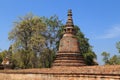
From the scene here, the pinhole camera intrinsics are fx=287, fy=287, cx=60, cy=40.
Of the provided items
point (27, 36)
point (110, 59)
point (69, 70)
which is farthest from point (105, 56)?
point (69, 70)

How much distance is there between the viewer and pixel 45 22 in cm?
3584

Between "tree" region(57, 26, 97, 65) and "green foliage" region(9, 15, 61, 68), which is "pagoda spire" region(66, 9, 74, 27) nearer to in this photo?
"green foliage" region(9, 15, 61, 68)

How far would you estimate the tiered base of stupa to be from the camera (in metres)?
22.7

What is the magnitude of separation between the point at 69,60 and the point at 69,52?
0.91 metres

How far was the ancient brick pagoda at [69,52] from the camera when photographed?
75.2 ft

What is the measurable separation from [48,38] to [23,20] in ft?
12.4

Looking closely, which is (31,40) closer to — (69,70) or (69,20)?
(69,20)

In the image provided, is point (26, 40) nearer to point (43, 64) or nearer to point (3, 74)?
point (43, 64)

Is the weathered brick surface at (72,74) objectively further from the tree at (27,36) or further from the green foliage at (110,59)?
the green foliage at (110,59)

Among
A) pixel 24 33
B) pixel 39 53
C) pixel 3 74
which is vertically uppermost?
pixel 24 33

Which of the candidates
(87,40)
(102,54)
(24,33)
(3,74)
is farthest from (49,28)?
(102,54)

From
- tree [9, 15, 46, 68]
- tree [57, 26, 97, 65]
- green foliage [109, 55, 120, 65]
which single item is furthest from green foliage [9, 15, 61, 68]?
green foliage [109, 55, 120, 65]

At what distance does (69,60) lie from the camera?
75.6 ft

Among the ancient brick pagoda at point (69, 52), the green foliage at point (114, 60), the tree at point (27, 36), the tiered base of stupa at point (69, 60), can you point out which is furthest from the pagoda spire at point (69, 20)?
Result: the green foliage at point (114, 60)
